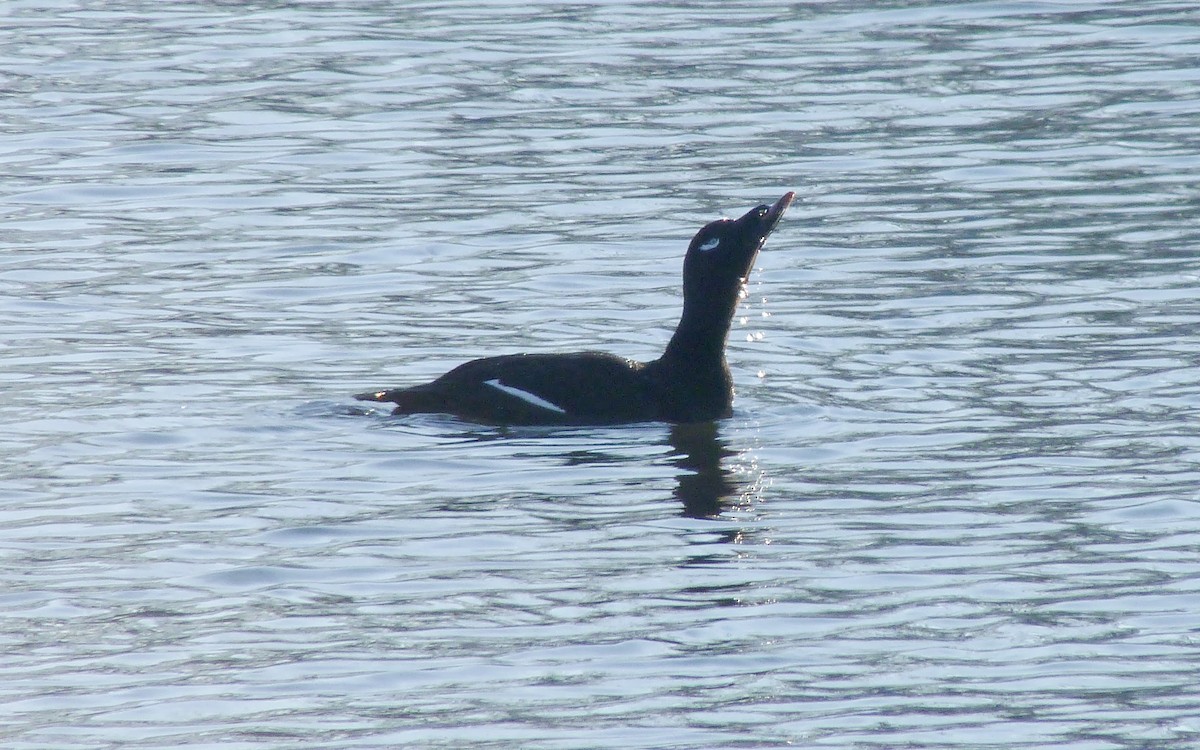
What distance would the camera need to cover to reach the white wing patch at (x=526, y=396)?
11.0 meters

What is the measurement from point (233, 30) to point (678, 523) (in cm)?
1581

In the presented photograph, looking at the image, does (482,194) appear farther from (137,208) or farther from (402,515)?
(402,515)

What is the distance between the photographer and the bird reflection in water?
971cm

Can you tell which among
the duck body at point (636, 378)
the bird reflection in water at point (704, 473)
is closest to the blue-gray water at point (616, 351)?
the bird reflection in water at point (704, 473)

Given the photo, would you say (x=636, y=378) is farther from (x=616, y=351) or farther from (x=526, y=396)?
(x=616, y=351)

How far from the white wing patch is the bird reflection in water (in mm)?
631

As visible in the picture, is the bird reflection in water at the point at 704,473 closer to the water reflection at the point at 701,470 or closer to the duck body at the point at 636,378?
the water reflection at the point at 701,470

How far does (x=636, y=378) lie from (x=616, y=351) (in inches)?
60.1

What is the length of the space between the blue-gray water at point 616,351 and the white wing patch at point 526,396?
22 cm

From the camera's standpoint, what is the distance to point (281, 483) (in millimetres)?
9922

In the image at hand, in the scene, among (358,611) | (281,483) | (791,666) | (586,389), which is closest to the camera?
(791,666)

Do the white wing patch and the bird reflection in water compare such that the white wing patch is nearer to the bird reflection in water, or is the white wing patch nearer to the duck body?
the duck body

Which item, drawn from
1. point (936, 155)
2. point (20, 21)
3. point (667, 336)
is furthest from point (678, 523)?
point (20, 21)

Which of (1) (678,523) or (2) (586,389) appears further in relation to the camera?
(2) (586,389)
